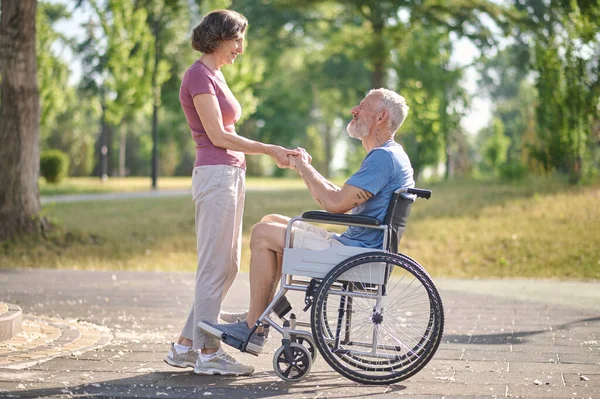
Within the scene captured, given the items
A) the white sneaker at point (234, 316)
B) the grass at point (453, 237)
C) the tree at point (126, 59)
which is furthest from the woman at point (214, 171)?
the tree at point (126, 59)

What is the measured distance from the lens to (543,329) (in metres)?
6.86

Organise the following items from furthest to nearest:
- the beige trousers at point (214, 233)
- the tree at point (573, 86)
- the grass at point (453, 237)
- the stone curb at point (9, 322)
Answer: the tree at point (573, 86)
the grass at point (453, 237)
the stone curb at point (9, 322)
the beige trousers at point (214, 233)

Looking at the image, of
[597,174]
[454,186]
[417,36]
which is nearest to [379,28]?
Result: [417,36]

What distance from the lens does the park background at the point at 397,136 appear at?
1267 cm

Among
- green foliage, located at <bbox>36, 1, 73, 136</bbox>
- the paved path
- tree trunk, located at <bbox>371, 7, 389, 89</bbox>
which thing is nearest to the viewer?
the paved path

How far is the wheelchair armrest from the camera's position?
4.80 meters

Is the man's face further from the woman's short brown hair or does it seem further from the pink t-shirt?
the woman's short brown hair

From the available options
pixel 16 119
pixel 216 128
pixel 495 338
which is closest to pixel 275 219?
pixel 216 128

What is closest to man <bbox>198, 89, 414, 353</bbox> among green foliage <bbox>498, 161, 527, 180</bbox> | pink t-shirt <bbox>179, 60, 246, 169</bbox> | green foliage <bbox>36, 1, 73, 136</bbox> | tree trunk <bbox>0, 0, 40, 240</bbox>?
pink t-shirt <bbox>179, 60, 246, 169</bbox>

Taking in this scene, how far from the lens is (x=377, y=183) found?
4977mm

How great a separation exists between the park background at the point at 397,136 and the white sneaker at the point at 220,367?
22.5 ft

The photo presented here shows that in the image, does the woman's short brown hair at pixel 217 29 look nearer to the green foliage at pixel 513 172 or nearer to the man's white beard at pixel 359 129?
the man's white beard at pixel 359 129

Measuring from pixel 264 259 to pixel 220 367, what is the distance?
66 cm

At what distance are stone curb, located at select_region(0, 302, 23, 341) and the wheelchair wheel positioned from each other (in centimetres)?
221
